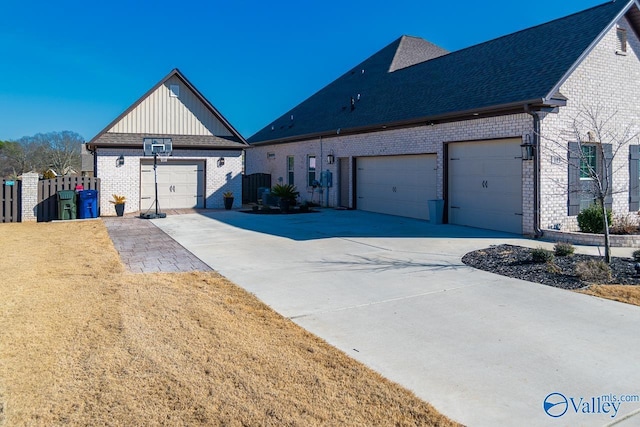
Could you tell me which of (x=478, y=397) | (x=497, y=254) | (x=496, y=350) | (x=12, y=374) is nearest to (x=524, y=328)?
(x=496, y=350)

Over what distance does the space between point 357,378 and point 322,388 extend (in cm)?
37

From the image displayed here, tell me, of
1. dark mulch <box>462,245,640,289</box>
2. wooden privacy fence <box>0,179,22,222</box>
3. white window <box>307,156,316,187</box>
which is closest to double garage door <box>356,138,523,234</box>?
dark mulch <box>462,245,640,289</box>

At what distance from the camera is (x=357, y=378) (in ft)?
13.0

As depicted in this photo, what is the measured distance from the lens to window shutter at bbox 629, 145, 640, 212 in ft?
44.2

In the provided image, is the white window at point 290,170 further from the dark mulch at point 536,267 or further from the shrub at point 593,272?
the shrub at point 593,272

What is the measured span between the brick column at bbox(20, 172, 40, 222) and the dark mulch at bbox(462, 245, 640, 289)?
49.4 ft

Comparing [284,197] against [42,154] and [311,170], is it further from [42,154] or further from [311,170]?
[42,154]

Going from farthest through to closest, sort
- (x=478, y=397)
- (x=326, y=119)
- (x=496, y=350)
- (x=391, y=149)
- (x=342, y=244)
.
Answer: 1. (x=326, y=119)
2. (x=391, y=149)
3. (x=342, y=244)
4. (x=496, y=350)
5. (x=478, y=397)

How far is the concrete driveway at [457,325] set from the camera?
3.73 metres

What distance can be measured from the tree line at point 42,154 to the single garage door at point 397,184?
112 feet

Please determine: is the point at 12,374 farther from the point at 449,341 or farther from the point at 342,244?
the point at 342,244

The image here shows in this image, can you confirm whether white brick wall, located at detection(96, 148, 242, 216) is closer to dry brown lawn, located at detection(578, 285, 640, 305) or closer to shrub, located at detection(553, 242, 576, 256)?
shrub, located at detection(553, 242, 576, 256)

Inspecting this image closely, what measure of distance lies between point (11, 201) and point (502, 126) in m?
16.3

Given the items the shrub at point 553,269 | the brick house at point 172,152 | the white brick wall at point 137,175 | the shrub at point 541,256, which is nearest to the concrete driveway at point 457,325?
the shrub at point 553,269
